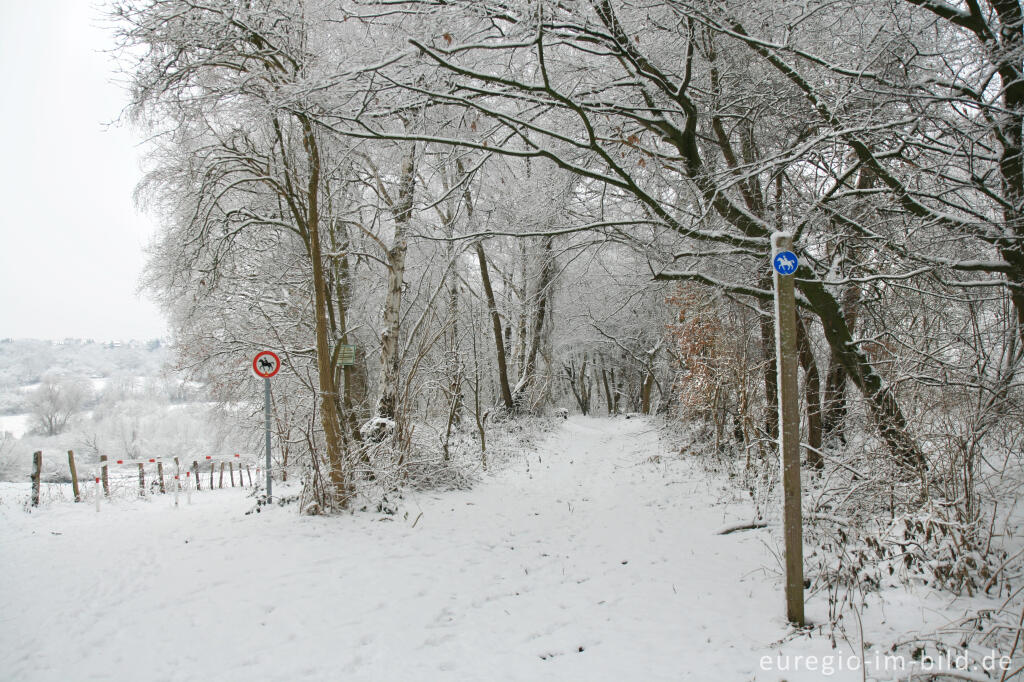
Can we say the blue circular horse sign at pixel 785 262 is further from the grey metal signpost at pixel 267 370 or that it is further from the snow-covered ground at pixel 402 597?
the grey metal signpost at pixel 267 370

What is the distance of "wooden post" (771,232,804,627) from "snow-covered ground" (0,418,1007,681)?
0.54 m

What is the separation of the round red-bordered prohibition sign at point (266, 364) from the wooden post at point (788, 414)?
6009 mm

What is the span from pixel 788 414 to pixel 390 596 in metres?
3.23

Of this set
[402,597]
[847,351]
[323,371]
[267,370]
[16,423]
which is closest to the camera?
[402,597]

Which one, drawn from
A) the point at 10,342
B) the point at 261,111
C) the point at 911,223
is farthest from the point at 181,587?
the point at 10,342

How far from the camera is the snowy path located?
Result: 121 inches

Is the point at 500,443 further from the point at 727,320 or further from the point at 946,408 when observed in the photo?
the point at 946,408

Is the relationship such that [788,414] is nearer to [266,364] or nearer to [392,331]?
[266,364]

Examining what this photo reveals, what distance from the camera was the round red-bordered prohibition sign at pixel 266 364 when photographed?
22.6 feet

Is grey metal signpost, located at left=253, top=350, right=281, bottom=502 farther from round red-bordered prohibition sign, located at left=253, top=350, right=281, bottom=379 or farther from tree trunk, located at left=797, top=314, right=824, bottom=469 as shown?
tree trunk, located at left=797, top=314, right=824, bottom=469

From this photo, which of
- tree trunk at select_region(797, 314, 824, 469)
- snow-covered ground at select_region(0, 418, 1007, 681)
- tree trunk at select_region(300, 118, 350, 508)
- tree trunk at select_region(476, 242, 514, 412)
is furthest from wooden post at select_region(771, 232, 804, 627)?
tree trunk at select_region(476, 242, 514, 412)

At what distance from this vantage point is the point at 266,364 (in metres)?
6.95

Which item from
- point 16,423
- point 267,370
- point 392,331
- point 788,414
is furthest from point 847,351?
point 16,423

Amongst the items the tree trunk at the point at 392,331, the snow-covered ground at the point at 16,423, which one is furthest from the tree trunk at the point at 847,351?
the snow-covered ground at the point at 16,423
